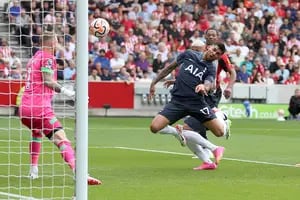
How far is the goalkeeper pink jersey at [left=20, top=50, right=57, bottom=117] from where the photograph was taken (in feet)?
43.3

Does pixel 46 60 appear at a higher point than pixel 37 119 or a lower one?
higher

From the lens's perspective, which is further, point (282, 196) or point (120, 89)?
point (120, 89)

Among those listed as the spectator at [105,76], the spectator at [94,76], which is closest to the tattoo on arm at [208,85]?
the spectator at [94,76]

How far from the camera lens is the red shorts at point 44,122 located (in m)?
13.2

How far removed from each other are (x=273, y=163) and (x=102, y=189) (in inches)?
199

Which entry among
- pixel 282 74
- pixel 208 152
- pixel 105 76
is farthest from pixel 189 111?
pixel 282 74

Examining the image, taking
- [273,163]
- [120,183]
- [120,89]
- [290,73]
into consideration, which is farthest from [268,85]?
[120,183]

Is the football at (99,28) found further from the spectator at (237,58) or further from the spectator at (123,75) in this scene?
the spectator at (237,58)

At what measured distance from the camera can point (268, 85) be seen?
34781 mm

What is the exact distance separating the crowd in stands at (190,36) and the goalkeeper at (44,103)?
1953 cm

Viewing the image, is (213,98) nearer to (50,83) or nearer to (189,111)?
(189,111)

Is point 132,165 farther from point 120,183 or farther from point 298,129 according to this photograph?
point 298,129

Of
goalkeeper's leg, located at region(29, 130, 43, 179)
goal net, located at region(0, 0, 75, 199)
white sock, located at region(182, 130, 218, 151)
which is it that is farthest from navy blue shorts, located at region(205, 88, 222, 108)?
goalkeeper's leg, located at region(29, 130, 43, 179)

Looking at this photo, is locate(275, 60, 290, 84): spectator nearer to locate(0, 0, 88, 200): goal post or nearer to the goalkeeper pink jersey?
locate(0, 0, 88, 200): goal post
